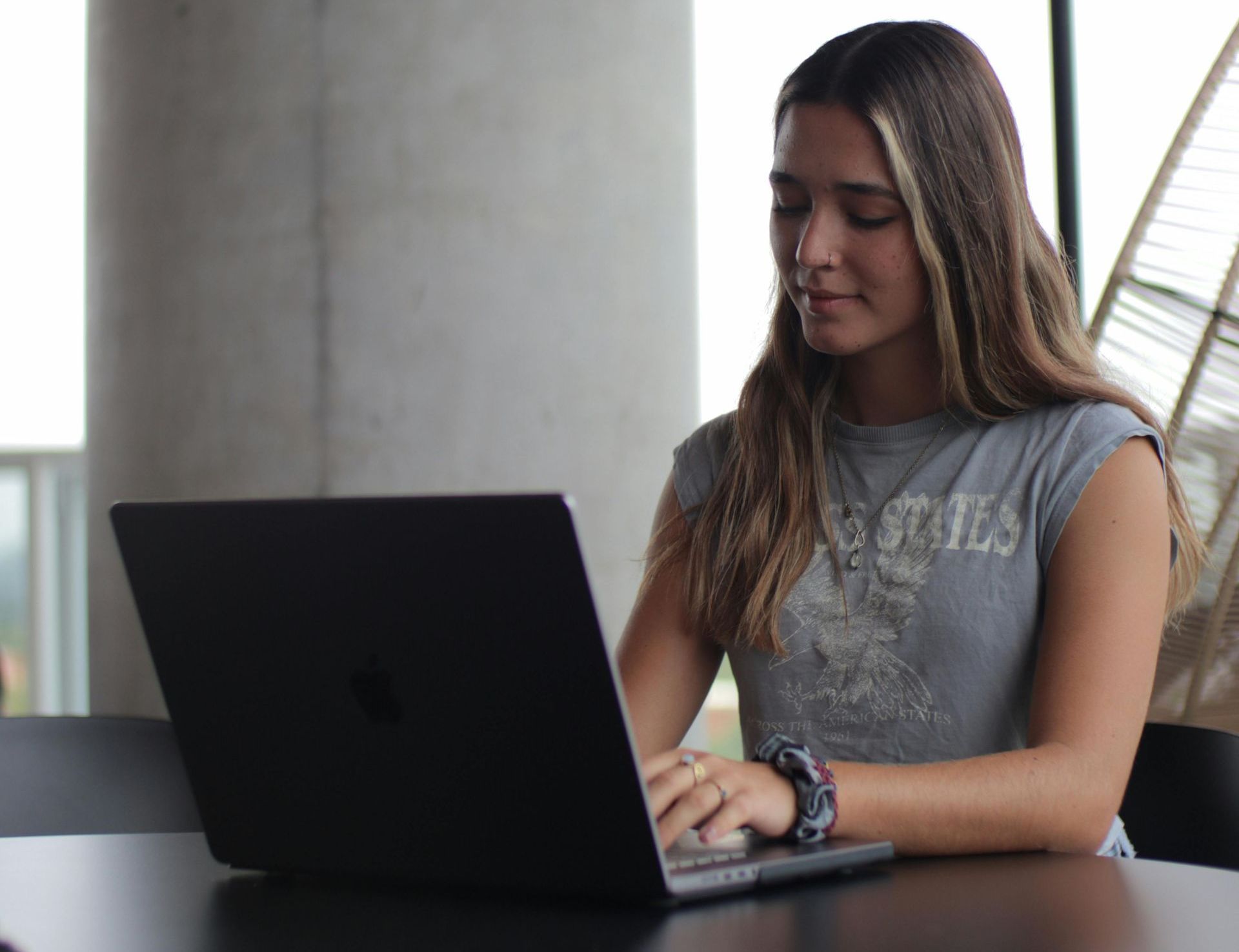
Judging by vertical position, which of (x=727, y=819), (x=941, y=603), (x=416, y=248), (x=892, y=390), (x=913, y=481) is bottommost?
(x=727, y=819)

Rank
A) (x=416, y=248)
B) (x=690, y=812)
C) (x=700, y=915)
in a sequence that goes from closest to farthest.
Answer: (x=700, y=915)
(x=690, y=812)
(x=416, y=248)

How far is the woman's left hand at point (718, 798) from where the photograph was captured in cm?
99

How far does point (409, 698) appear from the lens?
912 mm

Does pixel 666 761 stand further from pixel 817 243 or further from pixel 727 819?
pixel 817 243

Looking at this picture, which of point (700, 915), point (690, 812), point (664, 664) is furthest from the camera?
point (664, 664)

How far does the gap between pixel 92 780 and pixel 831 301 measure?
1059 mm

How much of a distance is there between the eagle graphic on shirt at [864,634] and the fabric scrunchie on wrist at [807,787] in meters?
0.48

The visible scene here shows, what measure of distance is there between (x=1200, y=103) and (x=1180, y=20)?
38 cm

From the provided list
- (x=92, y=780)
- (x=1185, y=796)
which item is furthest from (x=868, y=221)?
(x=92, y=780)

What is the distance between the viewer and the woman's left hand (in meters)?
0.99

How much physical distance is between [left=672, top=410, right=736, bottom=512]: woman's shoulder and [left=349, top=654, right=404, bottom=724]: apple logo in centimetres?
84

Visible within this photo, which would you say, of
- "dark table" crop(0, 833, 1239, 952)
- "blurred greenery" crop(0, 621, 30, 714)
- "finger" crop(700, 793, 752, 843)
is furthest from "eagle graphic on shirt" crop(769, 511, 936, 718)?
"blurred greenery" crop(0, 621, 30, 714)

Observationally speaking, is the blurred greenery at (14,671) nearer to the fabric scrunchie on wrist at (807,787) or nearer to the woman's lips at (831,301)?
the woman's lips at (831,301)

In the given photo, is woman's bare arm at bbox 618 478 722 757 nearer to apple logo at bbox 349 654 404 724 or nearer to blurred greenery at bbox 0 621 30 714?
apple logo at bbox 349 654 404 724
